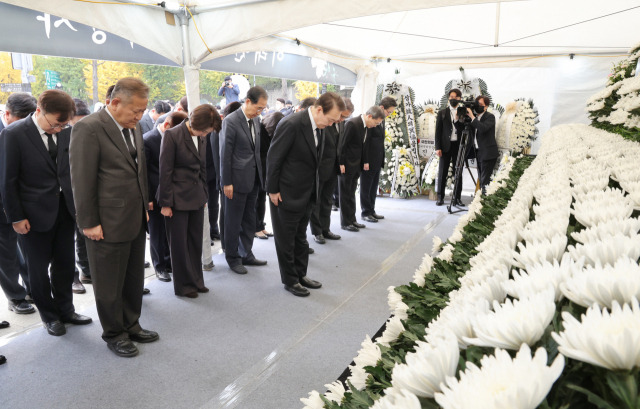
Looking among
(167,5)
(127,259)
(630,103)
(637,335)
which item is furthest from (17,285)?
(630,103)

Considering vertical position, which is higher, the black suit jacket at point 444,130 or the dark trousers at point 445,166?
the black suit jacket at point 444,130

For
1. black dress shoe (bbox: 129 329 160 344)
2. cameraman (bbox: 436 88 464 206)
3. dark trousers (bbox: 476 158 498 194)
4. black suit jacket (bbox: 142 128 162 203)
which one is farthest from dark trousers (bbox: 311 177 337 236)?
dark trousers (bbox: 476 158 498 194)

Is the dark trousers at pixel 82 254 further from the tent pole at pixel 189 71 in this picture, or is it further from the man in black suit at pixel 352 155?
the man in black suit at pixel 352 155

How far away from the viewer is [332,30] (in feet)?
20.2

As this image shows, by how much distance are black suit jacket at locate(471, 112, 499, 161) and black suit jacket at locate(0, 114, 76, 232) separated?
20.2ft

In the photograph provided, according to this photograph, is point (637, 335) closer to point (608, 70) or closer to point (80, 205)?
point (80, 205)

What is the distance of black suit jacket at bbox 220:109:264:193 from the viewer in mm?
4078

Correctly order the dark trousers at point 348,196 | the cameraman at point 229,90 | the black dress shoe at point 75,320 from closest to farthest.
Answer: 1. the black dress shoe at point 75,320
2. the dark trousers at point 348,196
3. the cameraman at point 229,90

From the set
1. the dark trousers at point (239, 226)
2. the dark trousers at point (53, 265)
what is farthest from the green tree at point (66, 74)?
the dark trousers at point (53, 265)

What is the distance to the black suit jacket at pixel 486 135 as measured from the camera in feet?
23.6

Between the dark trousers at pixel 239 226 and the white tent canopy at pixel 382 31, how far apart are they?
1.08 metres

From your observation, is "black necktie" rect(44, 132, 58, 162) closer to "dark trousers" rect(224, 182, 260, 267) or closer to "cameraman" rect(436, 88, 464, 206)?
"dark trousers" rect(224, 182, 260, 267)

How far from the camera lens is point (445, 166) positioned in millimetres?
7930

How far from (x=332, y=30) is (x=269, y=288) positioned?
3972mm
